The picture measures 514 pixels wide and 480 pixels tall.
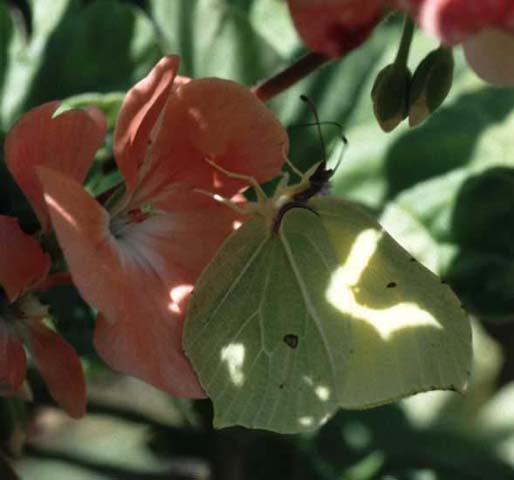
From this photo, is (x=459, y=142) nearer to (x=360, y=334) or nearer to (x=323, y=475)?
(x=360, y=334)

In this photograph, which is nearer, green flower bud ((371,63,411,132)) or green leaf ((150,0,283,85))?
green flower bud ((371,63,411,132))

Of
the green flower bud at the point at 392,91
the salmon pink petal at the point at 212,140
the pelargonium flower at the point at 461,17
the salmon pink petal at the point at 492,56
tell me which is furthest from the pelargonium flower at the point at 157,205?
the pelargonium flower at the point at 461,17

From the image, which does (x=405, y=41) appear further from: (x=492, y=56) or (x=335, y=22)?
(x=335, y=22)

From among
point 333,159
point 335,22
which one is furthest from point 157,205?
point 335,22

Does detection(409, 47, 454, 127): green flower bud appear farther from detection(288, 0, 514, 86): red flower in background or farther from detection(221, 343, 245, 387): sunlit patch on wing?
detection(221, 343, 245, 387): sunlit patch on wing

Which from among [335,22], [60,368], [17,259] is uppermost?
[335,22]

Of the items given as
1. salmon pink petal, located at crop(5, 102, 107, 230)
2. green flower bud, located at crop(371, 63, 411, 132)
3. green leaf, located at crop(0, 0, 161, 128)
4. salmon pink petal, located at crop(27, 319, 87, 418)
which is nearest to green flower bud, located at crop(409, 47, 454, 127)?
green flower bud, located at crop(371, 63, 411, 132)
